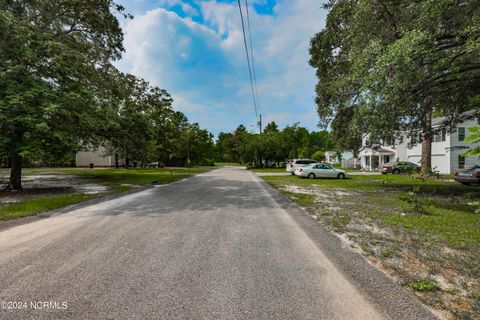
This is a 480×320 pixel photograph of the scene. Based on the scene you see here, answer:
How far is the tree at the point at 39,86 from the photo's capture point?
8875 millimetres

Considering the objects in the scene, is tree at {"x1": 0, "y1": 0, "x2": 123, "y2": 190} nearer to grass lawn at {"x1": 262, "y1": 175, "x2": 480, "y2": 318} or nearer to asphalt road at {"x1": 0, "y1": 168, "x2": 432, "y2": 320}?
asphalt road at {"x1": 0, "y1": 168, "x2": 432, "y2": 320}

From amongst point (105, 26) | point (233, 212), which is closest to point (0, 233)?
point (233, 212)

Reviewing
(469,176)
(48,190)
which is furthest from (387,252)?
(469,176)

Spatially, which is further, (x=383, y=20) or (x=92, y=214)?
(x=383, y=20)

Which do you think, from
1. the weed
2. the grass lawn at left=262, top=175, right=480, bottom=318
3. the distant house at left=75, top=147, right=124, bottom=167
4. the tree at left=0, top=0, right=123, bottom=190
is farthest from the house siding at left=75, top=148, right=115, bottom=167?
the weed

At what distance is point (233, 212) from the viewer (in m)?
7.38

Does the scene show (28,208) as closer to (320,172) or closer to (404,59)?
(404,59)

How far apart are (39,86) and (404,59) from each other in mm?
12731

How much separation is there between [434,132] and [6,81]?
771 inches

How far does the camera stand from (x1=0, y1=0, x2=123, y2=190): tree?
349 inches

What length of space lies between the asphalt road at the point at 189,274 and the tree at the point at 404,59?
539 centimetres

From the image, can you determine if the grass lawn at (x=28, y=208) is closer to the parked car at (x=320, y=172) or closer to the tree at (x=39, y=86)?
the tree at (x=39, y=86)

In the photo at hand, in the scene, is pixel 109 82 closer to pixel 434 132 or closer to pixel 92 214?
pixel 92 214

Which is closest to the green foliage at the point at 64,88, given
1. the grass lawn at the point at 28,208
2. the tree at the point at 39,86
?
the tree at the point at 39,86
